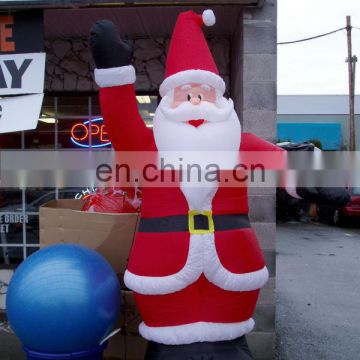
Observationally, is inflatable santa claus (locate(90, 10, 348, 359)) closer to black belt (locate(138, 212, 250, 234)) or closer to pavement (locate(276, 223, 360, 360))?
black belt (locate(138, 212, 250, 234))

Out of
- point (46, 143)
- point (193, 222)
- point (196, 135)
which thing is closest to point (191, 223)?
point (193, 222)

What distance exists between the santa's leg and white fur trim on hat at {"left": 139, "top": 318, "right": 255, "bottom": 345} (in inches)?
1.3

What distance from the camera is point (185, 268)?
246 cm

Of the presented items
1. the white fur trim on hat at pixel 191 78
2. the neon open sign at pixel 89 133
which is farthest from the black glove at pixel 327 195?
the neon open sign at pixel 89 133

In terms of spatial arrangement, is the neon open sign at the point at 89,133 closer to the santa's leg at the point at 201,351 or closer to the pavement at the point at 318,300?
the pavement at the point at 318,300

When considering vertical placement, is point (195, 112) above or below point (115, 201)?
above

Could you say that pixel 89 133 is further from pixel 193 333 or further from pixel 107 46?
pixel 193 333

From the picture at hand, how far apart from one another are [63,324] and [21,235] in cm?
289

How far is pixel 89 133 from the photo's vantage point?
499 cm

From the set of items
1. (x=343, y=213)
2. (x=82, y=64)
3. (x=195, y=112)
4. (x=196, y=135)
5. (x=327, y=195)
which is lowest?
(x=343, y=213)

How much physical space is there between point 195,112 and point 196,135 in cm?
12

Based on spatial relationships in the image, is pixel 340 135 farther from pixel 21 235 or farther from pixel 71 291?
pixel 71 291

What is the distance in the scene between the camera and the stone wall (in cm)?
473

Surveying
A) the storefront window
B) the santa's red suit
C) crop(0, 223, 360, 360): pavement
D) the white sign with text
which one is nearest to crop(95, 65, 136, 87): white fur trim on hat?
the santa's red suit
